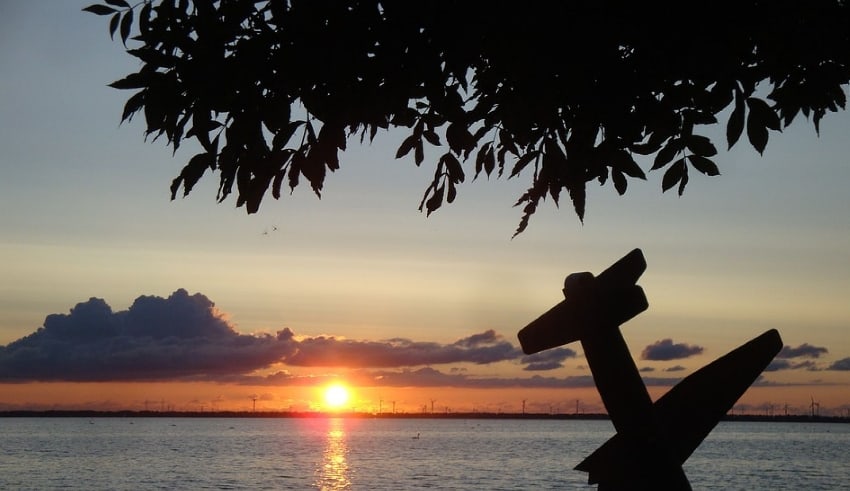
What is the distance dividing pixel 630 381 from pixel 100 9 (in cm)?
397

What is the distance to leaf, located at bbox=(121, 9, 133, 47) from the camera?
18.7ft

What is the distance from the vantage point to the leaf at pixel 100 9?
568 centimetres

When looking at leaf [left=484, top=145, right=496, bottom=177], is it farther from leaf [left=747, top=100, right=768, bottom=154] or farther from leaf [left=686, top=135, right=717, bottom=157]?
leaf [left=747, top=100, right=768, bottom=154]

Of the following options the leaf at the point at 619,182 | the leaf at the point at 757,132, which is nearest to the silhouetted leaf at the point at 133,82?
the leaf at the point at 619,182

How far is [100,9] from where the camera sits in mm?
5680

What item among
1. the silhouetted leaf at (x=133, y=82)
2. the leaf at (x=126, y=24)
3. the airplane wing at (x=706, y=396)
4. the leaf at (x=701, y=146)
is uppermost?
the leaf at (x=126, y=24)

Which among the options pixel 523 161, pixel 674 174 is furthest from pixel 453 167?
pixel 674 174

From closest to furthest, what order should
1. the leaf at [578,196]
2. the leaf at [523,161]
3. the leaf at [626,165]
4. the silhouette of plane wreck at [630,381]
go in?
the silhouette of plane wreck at [630,381]
the leaf at [578,196]
the leaf at [626,165]
the leaf at [523,161]

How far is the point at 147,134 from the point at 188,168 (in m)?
0.29

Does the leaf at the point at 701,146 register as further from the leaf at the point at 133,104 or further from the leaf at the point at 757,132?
the leaf at the point at 133,104

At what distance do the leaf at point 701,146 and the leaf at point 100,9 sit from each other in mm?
3792

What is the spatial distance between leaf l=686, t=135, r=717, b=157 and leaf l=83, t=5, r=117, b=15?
379 centimetres

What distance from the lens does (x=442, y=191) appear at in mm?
6859

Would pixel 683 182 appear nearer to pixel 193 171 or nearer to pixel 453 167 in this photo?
pixel 453 167
